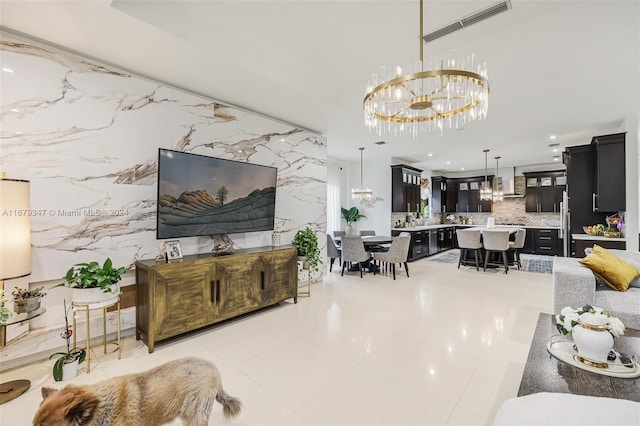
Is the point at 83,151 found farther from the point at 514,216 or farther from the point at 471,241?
the point at 514,216

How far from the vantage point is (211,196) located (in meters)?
3.64

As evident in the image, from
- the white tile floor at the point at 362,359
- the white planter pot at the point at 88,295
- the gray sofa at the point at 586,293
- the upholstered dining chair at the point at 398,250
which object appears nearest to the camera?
the white tile floor at the point at 362,359

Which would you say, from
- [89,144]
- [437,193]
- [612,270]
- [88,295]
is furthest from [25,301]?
[437,193]

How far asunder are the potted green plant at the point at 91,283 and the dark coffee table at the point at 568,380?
315cm

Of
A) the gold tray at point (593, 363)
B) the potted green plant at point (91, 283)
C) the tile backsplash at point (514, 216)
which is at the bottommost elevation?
the gold tray at point (593, 363)

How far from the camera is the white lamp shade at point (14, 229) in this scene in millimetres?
2143

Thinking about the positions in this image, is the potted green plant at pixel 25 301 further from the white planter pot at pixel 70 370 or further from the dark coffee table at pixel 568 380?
the dark coffee table at pixel 568 380

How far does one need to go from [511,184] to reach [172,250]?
1022cm

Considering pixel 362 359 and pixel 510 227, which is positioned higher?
pixel 510 227

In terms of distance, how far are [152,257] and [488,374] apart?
3544mm

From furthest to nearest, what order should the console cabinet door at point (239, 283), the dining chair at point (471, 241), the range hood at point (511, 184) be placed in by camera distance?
the range hood at point (511, 184) → the dining chair at point (471, 241) → the console cabinet door at point (239, 283)

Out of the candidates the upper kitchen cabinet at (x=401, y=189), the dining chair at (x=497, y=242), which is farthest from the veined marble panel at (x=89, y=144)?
the dining chair at (x=497, y=242)

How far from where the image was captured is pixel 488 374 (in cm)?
238

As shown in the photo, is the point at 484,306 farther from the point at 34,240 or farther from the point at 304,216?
the point at 34,240
